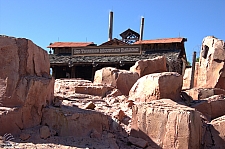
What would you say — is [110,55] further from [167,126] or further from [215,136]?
[167,126]

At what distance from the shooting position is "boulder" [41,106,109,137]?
4547 millimetres

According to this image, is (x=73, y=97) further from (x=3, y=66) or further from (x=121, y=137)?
(x=3, y=66)

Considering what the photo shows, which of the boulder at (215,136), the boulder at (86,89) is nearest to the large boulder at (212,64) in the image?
the boulder at (86,89)

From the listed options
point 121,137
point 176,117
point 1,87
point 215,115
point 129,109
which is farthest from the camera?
point 215,115

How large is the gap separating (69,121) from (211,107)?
331 centimetres

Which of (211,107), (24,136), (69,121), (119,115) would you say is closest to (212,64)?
(211,107)

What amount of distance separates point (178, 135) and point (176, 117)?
0.91ft

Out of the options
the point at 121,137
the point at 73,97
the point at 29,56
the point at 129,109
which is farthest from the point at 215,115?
the point at 29,56

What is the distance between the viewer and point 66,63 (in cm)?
1800

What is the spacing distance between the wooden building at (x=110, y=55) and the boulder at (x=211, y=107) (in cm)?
932

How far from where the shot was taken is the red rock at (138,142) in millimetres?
4691

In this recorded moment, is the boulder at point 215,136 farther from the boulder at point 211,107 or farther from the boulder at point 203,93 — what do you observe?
the boulder at point 203,93

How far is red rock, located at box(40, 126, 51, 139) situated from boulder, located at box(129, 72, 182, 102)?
250 cm

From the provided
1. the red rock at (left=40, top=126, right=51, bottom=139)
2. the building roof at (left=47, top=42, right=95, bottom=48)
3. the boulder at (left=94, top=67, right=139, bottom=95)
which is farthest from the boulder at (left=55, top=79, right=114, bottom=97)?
the building roof at (left=47, top=42, right=95, bottom=48)
